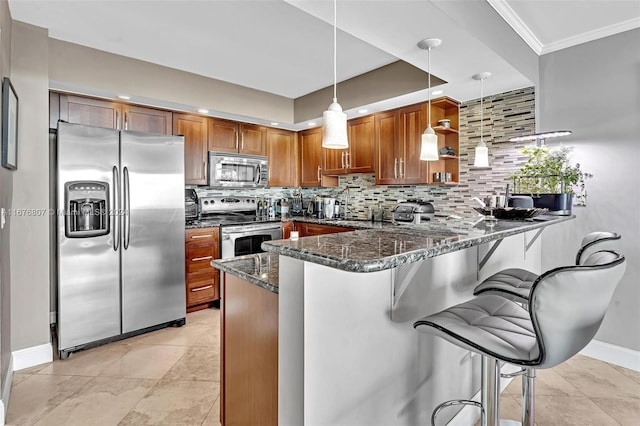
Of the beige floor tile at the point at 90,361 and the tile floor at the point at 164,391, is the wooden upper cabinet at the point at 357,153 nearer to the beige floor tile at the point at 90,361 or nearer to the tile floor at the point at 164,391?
the tile floor at the point at 164,391

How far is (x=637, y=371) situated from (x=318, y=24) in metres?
3.51

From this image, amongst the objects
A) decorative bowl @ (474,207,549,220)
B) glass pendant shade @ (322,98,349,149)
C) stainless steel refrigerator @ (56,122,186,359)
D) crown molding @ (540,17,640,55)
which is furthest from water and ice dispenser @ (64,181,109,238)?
crown molding @ (540,17,640,55)

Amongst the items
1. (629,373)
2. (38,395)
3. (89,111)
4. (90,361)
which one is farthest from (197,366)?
(629,373)

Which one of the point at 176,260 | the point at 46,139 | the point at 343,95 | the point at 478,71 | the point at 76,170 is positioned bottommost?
the point at 176,260

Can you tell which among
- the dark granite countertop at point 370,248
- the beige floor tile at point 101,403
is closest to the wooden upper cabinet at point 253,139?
the beige floor tile at point 101,403

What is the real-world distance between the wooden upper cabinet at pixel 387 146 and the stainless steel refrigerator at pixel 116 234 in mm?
2163

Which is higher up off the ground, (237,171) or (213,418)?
(237,171)

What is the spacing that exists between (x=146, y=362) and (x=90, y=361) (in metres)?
0.43

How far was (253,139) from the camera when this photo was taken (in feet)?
14.6

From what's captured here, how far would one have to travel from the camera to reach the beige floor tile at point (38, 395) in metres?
1.92

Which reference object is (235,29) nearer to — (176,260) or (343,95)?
(343,95)

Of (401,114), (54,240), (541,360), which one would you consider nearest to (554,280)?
(541,360)

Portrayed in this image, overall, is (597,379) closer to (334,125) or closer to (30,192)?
(334,125)

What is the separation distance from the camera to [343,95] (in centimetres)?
385
